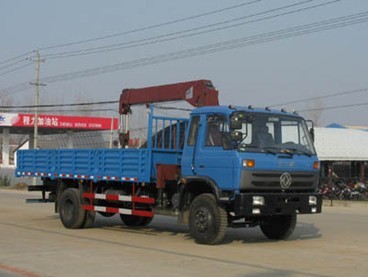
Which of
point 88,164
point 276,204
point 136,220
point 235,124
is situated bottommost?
point 136,220

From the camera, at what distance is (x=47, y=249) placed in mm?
11453

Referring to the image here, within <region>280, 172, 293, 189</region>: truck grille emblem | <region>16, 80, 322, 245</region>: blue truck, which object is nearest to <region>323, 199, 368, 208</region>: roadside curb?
<region>16, 80, 322, 245</region>: blue truck

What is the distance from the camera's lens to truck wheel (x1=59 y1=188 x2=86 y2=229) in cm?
1541

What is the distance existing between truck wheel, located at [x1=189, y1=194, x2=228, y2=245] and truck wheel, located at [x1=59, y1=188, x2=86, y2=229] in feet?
13.4

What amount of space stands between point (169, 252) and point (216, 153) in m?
2.14

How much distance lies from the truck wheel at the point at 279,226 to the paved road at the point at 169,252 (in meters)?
0.27

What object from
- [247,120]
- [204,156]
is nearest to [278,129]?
[247,120]

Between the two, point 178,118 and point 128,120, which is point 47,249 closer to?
point 178,118

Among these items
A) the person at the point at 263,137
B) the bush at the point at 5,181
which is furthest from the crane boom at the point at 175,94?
the bush at the point at 5,181

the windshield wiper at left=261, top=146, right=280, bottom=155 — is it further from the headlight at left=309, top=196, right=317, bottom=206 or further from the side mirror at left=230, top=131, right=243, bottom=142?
the headlight at left=309, top=196, right=317, bottom=206

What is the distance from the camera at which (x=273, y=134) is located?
12.2 metres

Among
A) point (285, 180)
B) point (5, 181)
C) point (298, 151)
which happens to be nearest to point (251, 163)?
point (285, 180)

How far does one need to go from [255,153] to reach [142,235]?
4.03 metres

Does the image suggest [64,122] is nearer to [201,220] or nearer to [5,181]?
[5,181]
